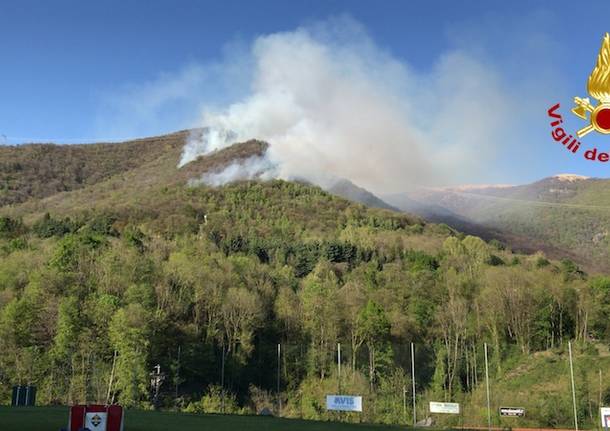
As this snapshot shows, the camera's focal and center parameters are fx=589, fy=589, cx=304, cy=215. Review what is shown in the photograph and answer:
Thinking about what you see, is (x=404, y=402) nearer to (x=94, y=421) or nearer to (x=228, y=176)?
(x=94, y=421)

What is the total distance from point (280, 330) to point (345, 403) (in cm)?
3003

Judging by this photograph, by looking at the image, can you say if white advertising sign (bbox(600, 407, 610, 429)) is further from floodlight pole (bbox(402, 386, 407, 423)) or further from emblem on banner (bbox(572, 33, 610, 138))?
emblem on banner (bbox(572, 33, 610, 138))

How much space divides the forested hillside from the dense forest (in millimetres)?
180

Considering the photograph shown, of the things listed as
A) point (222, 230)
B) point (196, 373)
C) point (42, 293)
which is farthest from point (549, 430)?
point (222, 230)

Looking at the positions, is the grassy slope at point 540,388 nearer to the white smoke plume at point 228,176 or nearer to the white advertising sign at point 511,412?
the white advertising sign at point 511,412

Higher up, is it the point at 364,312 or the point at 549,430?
the point at 364,312

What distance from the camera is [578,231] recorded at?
160250mm

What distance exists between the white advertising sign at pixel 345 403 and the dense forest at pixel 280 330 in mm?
3298

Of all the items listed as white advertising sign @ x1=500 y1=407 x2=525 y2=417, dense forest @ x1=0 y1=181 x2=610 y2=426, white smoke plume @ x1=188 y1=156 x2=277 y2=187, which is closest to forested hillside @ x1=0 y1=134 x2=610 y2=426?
dense forest @ x1=0 y1=181 x2=610 y2=426

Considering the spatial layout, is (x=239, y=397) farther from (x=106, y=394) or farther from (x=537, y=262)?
(x=537, y=262)

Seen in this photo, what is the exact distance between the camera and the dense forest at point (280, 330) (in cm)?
4988

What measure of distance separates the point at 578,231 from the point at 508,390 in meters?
119

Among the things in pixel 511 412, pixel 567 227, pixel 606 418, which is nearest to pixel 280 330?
pixel 511 412

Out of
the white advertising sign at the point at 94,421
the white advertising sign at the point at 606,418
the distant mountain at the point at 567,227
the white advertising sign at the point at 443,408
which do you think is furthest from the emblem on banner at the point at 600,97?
the distant mountain at the point at 567,227
